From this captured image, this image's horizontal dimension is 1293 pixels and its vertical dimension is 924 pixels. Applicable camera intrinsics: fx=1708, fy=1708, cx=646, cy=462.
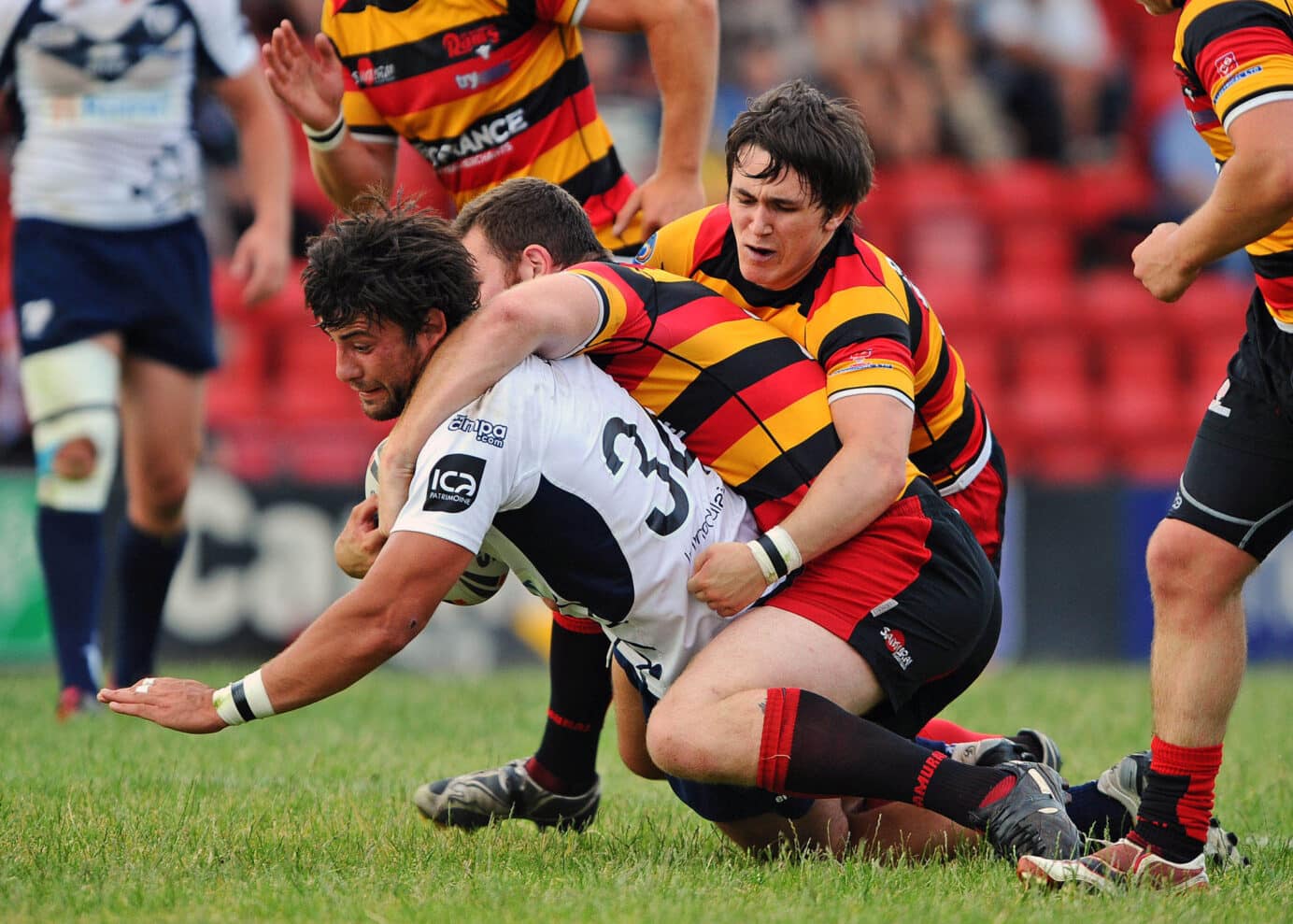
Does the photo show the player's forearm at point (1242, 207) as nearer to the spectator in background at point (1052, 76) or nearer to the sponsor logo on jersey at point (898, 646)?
the sponsor logo on jersey at point (898, 646)

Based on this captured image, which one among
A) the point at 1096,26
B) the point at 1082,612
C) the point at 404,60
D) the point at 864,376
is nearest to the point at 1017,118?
the point at 1096,26

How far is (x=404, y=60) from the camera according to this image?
5023 mm

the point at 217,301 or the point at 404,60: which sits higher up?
the point at 404,60

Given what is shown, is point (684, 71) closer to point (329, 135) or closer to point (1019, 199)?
point (329, 135)

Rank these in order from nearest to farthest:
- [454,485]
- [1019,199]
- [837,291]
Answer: [454,485] → [837,291] → [1019,199]

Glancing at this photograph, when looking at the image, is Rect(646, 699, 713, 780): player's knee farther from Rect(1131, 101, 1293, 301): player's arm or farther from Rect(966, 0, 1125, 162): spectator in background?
Rect(966, 0, 1125, 162): spectator in background

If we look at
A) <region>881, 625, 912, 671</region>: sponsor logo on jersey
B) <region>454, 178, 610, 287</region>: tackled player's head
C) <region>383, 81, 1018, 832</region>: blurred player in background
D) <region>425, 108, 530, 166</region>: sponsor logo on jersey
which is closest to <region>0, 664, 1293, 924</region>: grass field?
<region>881, 625, 912, 671</region>: sponsor logo on jersey

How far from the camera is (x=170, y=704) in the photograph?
135 inches

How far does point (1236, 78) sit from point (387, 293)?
5.76ft

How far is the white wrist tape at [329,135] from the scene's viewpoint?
509cm

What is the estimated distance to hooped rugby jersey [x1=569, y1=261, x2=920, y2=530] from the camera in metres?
3.87

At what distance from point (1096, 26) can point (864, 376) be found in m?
9.99

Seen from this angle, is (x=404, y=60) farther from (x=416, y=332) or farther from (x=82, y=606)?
(x=82, y=606)

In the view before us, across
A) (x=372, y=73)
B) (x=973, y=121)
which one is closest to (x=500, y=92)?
(x=372, y=73)
